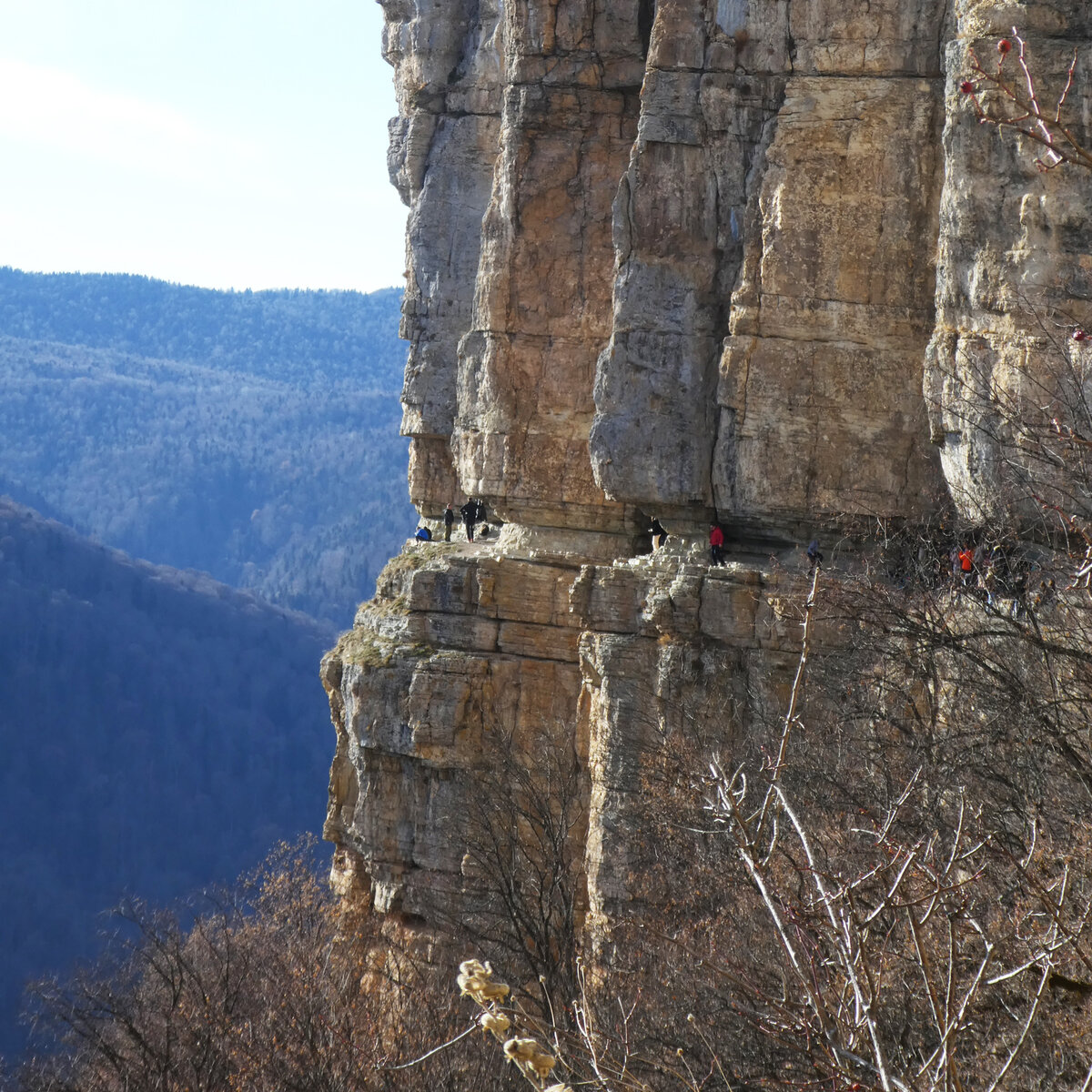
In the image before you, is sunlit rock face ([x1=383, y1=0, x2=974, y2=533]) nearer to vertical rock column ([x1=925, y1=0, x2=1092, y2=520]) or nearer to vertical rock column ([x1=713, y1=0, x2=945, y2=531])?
vertical rock column ([x1=713, y1=0, x2=945, y2=531])

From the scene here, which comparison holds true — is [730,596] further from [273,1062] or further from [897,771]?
[273,1062]

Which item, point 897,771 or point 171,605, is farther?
point 171,605

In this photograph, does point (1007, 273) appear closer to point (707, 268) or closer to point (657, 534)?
point (707, 268)

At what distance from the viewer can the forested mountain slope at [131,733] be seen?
116 meters

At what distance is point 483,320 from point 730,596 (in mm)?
10839

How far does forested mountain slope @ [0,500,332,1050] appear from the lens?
116500mm

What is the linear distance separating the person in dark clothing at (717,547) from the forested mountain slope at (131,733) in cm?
7864

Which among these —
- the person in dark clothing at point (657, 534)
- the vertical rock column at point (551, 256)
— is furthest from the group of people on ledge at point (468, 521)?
the person in dark clothing at point (657, 534)

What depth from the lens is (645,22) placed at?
1353 inches

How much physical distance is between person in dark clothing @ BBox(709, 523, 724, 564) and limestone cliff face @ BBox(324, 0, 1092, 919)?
1.95 ft

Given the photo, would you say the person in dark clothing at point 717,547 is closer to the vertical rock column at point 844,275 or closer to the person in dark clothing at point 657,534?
the vertical rock column at point 844,275

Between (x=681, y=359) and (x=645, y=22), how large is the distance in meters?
7.60

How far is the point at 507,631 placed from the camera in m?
34.5

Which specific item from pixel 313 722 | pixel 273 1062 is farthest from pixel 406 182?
pixel 313 722
